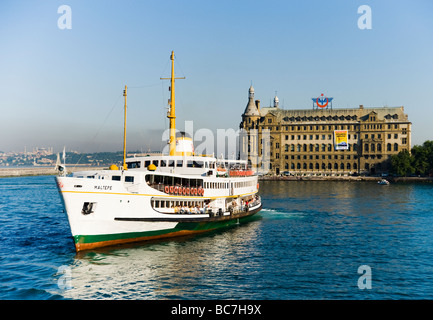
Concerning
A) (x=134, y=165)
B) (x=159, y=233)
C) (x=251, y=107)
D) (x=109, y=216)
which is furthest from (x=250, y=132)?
(x=109, y=216)

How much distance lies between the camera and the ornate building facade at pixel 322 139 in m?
152

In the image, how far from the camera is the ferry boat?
105ft

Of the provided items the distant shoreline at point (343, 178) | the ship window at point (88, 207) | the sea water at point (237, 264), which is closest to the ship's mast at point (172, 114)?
the sea water at point (237, 264)

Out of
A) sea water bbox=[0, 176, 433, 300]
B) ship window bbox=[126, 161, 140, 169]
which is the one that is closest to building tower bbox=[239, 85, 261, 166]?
sea water bbox=[0, 176, 433, 300]

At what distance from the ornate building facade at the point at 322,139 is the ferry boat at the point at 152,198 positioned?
377ft

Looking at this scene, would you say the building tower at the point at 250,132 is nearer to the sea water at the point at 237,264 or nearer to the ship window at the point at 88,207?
the sea water at the point at 237,264

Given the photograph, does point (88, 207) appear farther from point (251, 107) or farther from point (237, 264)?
point (251, 107)

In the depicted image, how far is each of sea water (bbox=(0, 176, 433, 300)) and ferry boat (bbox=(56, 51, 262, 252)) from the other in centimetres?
131

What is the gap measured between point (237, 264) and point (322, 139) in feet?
442

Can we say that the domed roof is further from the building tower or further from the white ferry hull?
the white ferry hull

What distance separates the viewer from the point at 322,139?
519 ft
